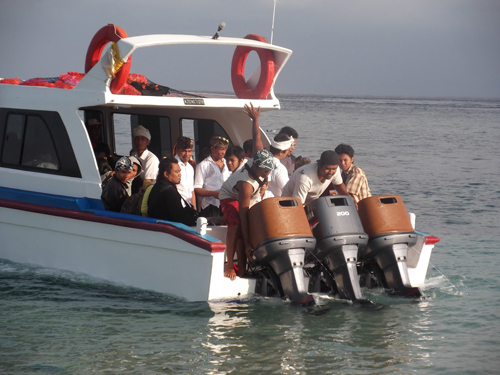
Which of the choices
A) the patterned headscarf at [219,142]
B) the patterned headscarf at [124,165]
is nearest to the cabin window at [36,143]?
the patterned headscarf at [124,165]

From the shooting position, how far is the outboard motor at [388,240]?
6.36 m

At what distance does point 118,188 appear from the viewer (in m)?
6.81

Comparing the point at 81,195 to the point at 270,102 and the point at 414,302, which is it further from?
the point at 414,302

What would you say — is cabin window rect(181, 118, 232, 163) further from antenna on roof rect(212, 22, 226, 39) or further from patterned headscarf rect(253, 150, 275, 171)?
patterned headscarf rect(253, 150, 275, 171)

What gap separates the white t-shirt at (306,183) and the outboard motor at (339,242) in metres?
0.39

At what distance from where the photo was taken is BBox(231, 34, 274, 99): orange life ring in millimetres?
7820

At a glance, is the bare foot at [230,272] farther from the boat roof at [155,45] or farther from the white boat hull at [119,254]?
the boat roof at [155,45]

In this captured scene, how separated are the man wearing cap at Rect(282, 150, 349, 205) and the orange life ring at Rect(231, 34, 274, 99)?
62.8 inches

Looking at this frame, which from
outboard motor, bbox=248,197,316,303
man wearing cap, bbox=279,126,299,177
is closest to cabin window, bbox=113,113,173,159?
man wearing cap, bbox=279,126,299,177

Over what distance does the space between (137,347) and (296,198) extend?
1.87 m

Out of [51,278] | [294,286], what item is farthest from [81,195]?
[294,286]

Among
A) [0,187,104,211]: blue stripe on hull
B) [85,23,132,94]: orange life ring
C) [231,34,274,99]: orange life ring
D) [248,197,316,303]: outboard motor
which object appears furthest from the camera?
[231,34,274,99]: orange life ring

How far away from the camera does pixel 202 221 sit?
615 cm

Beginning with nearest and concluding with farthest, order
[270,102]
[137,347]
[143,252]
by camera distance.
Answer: [137,347], [143,252], [270,102]
